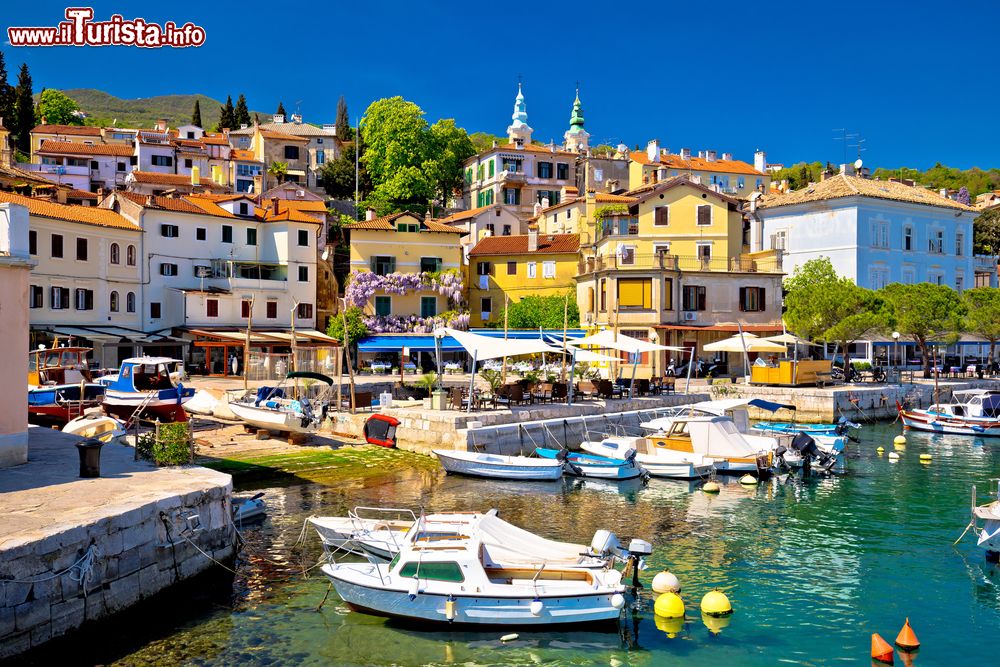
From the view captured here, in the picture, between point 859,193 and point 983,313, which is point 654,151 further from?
point 983,313

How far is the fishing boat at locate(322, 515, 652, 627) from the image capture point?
14273 millimetres

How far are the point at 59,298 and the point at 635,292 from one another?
33.7m

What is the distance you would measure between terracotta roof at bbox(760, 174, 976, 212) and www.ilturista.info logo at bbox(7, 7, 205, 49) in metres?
45.3

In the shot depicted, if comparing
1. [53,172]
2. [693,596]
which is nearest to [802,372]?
[693,596]

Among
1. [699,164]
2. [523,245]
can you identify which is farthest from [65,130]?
[699,164]

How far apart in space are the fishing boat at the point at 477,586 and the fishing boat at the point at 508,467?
12.1 m

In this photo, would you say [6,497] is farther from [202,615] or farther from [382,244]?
[382,244]

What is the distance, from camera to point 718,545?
20.0 metres

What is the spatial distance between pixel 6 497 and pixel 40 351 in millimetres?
22588

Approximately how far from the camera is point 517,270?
210 feet

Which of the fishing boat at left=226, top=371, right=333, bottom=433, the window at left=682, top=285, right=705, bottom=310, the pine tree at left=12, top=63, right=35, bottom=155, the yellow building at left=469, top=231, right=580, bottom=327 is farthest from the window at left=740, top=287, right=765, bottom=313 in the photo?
the pine tree at left=12, top=63, right=35, bottom=155

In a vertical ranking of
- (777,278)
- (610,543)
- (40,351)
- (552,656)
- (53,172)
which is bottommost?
(552,656)

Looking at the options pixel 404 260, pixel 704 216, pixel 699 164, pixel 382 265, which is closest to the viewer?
pixel 704 216

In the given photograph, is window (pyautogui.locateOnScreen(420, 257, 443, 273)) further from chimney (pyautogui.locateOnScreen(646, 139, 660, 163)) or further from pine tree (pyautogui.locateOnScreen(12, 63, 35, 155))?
pine tree (pyautogui.locateOnScreen(12, 63, 35, 155))
